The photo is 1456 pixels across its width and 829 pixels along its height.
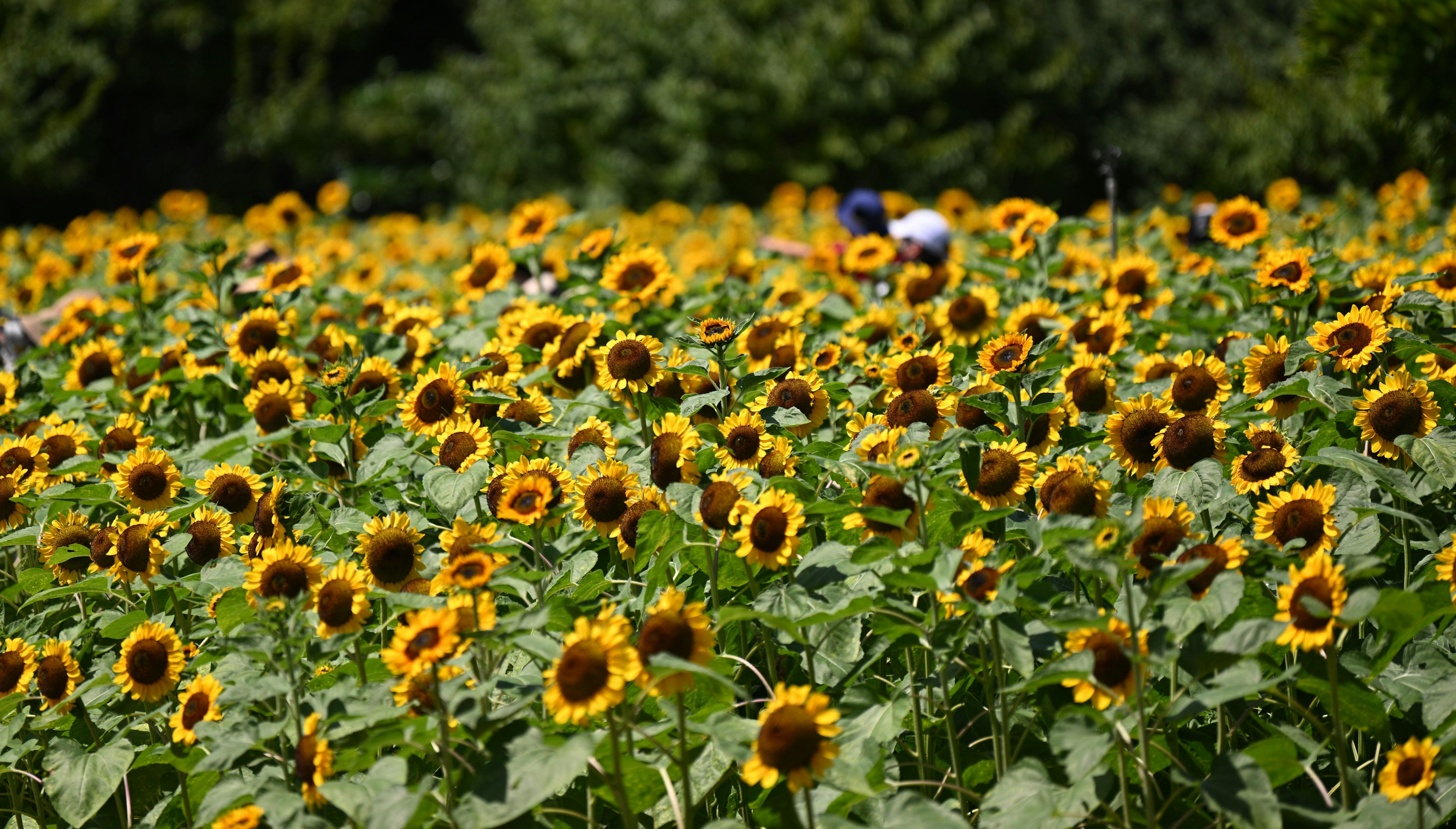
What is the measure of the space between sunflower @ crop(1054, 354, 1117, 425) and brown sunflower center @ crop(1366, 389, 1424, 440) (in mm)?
532

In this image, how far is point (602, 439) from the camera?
257 centimetres

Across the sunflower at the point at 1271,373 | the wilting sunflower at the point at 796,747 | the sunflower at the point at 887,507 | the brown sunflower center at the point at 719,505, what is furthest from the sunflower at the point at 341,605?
the sunflower at the point at 1271,373

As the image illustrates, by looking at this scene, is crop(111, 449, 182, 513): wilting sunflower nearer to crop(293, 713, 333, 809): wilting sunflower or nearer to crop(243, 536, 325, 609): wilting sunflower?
crop(243, 536, 325, 609): wilting sunflower

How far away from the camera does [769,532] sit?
200 centimetres

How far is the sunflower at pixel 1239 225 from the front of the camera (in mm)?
3646

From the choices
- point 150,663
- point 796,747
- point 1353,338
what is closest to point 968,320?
point 1353,338

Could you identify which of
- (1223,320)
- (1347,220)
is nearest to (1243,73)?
(1347,220)

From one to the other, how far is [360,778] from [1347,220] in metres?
6.11

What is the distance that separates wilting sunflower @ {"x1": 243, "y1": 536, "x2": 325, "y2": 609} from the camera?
2.04 metres

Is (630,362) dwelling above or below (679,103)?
above

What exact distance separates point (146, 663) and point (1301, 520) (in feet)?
6.87

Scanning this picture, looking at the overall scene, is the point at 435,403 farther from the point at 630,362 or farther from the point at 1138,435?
the point at 1138,435

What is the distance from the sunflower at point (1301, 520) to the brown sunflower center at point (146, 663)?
202 cm

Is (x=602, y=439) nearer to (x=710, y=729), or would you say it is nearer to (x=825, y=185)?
(x=710, y=729)
